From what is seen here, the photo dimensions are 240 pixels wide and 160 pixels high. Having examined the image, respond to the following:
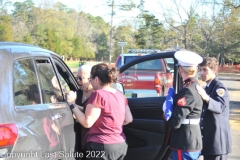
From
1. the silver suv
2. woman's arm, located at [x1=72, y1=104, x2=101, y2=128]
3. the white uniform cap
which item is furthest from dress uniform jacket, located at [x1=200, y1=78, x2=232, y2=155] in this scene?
the silver suv

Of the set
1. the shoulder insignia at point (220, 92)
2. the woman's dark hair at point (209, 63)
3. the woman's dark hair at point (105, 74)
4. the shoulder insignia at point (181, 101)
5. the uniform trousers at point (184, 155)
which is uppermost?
→ the woman's dark hair at point (209, 63)

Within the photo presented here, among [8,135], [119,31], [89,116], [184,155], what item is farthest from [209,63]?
[119,31]

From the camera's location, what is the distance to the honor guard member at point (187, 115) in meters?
3.17

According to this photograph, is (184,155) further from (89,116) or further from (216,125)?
(89,116)

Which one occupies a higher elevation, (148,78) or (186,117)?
(148,78)

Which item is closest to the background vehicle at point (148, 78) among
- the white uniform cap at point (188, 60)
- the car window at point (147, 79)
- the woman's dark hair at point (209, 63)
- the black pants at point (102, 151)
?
the car window at point (147, 79)

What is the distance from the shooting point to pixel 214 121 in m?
3.58

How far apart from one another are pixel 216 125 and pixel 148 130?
984 millimetres

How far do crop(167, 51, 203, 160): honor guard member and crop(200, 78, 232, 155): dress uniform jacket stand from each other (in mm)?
264

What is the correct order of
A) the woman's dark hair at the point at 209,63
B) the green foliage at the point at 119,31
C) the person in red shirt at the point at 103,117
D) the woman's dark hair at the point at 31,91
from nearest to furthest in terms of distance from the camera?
the woman's dark hair at the point at 31,91, the person in red shirt at the point at 103,117, the woman's dark hair at the point at 209,63, the green foliage at the point at 119,31

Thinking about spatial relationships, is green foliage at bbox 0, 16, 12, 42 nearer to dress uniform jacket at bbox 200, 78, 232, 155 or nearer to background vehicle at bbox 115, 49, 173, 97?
background vehicle at bbox 115, 49, 173, 97

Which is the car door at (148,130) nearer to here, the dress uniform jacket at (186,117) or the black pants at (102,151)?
the dress uniform jacket at (186,117)

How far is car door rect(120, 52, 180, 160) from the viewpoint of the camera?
4246mm

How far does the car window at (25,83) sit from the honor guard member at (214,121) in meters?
1.71
